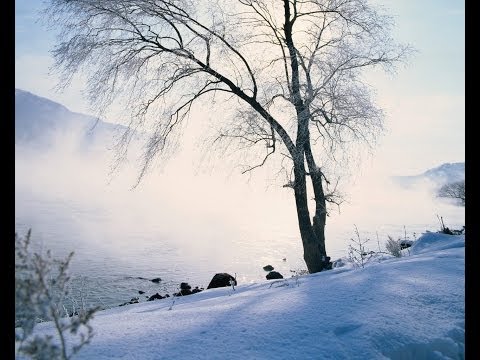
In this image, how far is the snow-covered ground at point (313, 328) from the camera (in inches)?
94.5

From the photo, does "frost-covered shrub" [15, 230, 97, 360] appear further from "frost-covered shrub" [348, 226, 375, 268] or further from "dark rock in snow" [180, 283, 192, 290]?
"dark rock in snow" [180, 283, 192, 290]

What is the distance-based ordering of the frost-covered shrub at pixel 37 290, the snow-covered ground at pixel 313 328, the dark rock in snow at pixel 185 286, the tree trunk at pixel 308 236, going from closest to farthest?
the frost-covered shrub at pixel 37 290, the snow-covered ground at pixel 313 328, the tree trunk at pixel 308 236, the dark rock in snow at pixel 185 286

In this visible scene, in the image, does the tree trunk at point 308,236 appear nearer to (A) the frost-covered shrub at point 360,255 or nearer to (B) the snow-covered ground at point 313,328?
(A) the frost-covered shrub at point 360,255

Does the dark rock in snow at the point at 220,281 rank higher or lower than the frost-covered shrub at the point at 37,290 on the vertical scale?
lower

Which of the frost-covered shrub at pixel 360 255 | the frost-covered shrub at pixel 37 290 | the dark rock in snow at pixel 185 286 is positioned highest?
the frost-covered shrub at pixel 37 290

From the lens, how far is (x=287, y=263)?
17.9 meters

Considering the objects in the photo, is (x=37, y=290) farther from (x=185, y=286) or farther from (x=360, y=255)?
(x=185, y=286)

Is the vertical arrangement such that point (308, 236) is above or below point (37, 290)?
below

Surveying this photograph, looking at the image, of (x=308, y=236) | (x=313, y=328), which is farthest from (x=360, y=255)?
(x=313, y=328)

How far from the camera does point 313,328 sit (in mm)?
2643


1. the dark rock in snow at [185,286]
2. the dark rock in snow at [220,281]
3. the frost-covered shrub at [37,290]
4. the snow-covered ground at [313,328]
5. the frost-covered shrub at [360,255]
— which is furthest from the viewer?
the dark rock in snow at [185,286]

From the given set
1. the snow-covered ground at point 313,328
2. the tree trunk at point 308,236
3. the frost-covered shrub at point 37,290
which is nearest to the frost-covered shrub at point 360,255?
the tree trunk at point 308,236

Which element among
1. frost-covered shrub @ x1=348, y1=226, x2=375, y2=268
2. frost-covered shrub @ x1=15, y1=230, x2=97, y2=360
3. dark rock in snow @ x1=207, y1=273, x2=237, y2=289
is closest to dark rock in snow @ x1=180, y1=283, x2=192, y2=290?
dark rock in snow @ x1=207, y1=273, x2=237, y2=289
